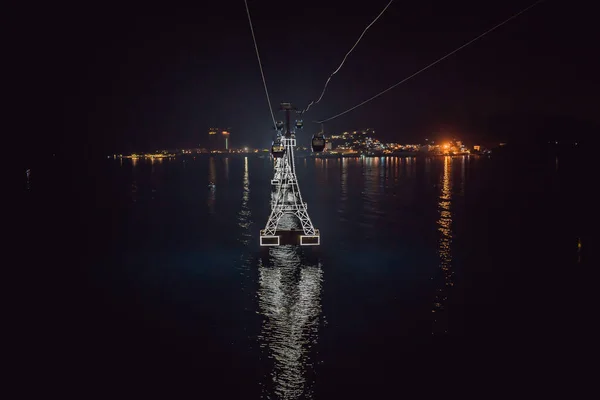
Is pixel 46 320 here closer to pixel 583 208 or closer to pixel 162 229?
pixel 162 229

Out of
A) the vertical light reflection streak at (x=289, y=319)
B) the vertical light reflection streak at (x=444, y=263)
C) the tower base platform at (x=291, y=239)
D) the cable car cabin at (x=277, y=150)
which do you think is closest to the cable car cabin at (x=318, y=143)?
the cable car cabin at (x=277, y=150)

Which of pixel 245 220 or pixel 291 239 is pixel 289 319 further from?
pixel 245 220

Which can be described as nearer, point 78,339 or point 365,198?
point 78,339

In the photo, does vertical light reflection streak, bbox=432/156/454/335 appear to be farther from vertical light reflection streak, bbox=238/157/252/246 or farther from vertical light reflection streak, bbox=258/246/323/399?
vertical light reflection streak, bbox=238/157/252/246

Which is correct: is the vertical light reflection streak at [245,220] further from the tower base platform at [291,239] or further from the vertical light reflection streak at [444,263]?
the vertical light reflection streak at [444,263]

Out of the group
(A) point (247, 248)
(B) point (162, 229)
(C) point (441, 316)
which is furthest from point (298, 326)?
(B) point (162, 229)

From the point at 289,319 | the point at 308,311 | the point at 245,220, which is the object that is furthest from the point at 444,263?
the point at 245,220
